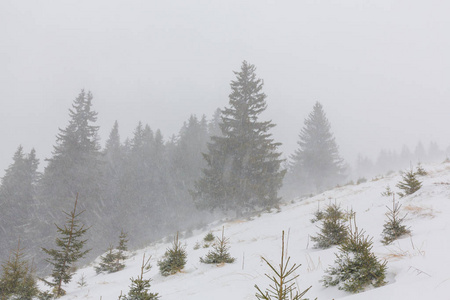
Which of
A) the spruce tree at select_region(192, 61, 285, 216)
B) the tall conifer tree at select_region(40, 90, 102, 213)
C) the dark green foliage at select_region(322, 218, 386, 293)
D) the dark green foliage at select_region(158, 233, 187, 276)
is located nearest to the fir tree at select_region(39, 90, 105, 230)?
the tall conifer tree at select_region(40, 90, 102, 213)

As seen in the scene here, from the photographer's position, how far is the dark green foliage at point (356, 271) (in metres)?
3.27

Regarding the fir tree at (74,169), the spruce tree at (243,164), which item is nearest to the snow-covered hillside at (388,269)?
the spruce tree at (243,164)

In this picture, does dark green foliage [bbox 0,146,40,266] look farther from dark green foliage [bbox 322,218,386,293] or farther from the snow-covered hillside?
dark green foliage [bbox 322,218,386,293]

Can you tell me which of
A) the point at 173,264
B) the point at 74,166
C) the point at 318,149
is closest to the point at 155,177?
the point at 74,166

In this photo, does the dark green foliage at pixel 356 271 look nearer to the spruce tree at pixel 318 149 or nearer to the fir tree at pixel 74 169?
the fir tree at pixel 74 169

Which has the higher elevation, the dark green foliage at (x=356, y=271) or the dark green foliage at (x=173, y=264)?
the dark green foliage at (x=356, y=271)

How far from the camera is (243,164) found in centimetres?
2170

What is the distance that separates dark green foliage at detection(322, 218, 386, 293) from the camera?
327 cm

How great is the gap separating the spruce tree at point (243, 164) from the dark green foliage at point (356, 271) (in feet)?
53.9

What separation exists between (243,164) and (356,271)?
60.0 ft

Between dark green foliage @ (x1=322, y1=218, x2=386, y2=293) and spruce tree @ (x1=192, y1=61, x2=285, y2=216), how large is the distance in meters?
16.4

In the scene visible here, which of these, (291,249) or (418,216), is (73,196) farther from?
(418,216)

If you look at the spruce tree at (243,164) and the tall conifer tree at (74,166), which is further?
the tall conifer tree at (74,166)

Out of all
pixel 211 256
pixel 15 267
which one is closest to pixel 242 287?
pixel 211 256
